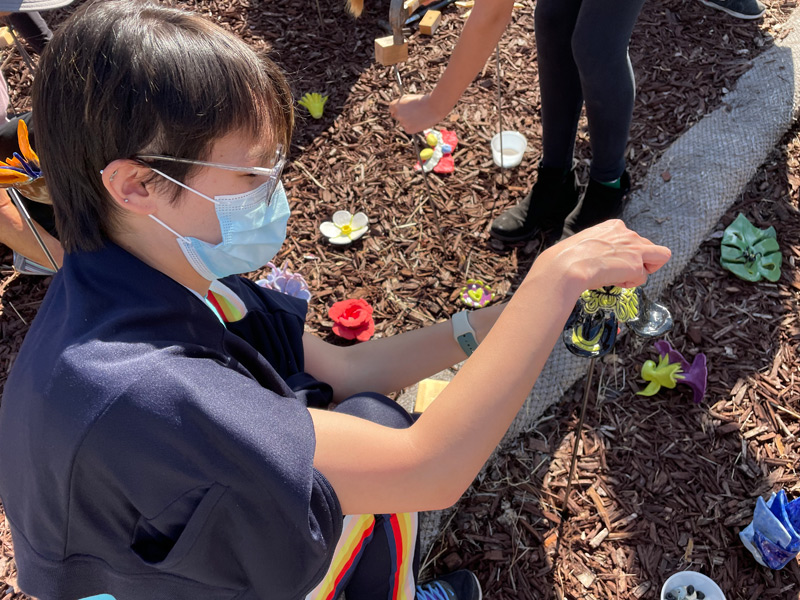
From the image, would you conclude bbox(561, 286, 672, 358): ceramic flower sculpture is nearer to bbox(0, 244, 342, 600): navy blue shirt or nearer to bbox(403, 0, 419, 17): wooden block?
bbox(0, 244, 342, 600): navy blue shirt

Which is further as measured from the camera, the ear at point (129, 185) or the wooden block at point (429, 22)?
the wooden block at point (429, 22)

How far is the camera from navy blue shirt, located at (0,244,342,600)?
102cm

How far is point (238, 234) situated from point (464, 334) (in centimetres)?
78

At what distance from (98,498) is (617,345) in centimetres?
195

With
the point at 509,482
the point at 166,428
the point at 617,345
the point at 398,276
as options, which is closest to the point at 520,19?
the point at 398,276

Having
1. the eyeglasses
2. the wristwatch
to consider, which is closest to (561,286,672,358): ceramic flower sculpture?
the wristwatch

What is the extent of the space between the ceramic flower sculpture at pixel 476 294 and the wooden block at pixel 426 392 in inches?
19.8

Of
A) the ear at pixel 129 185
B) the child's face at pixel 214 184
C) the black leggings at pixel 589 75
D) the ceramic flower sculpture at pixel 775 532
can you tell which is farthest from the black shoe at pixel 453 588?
the black leggings at pixel 589 75

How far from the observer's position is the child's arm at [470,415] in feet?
3.84

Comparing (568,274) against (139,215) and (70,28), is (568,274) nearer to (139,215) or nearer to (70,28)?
(139,215)

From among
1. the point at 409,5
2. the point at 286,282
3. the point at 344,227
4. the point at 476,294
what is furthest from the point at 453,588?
the point at 409,5

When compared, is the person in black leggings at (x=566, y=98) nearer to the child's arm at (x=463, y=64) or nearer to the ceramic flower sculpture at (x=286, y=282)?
the child's arm at (x=463, y=64)

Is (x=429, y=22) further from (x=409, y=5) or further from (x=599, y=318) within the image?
(x=599, y=318)

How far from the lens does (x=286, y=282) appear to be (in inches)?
106
